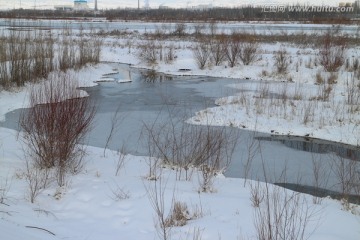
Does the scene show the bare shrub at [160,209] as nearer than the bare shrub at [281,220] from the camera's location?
No

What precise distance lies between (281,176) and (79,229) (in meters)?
4.15

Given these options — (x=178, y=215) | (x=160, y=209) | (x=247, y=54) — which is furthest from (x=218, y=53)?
(x=178, y=215)

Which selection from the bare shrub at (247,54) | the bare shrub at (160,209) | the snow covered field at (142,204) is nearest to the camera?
the bare shrub at (160,209)

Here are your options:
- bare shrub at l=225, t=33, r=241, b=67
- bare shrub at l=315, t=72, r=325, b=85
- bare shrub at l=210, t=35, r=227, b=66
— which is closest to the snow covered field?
bare shrub at l=315, t=72, r=325, b=85

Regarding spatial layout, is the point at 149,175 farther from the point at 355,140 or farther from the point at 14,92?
the point at 14,92

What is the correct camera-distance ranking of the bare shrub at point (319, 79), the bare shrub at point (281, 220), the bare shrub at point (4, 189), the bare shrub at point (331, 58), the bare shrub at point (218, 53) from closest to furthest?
the bare shrub at point (281, 220), the bare shrub at point (4, 189), the bare shrub at point (319, 79), the bare shrub at point (331, 58), the bare shrub at point (218, 53)

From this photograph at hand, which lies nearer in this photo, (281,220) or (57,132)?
(281,220)

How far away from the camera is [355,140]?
35.2ft

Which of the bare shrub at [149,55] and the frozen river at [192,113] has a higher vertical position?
the bare shrub at [149,55]

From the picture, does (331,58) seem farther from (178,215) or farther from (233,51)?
(178,215)

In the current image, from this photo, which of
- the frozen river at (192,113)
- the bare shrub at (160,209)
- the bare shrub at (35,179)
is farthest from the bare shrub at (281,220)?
the bare shrub at (35,179)

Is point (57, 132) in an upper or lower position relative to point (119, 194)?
upper

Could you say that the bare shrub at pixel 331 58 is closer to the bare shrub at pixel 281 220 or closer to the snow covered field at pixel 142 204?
the snow covered field at pixel 142 204

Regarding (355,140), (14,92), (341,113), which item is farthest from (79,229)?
(14,92)
